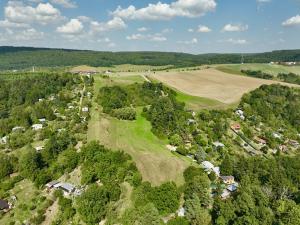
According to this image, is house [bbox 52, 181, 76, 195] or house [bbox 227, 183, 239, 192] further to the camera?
house [bbox 227, 183, 239, 192]

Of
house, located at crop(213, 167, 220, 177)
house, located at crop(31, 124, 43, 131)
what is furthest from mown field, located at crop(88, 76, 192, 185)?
house, located at crop(31, 124, 43, 131)

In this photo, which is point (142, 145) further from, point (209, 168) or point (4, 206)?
point (4, 206)

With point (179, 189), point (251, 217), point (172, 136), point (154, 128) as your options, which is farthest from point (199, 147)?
point (251, 217)

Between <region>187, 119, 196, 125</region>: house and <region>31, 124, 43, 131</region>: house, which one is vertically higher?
<region>187, 119, 196, 125</region>: house

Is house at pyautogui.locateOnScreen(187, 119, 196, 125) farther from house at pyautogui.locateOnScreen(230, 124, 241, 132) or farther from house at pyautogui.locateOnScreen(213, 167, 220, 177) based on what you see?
house at pyautogui.locateOnScreen(213, 167, 220, 177)

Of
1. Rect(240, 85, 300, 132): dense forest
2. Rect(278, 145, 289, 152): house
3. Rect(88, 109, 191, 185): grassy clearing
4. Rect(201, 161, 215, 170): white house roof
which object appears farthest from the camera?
Rect(240, 85, 300, 132): dense forest

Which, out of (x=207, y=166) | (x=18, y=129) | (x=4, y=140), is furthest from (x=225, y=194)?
(x=18, y=129)
